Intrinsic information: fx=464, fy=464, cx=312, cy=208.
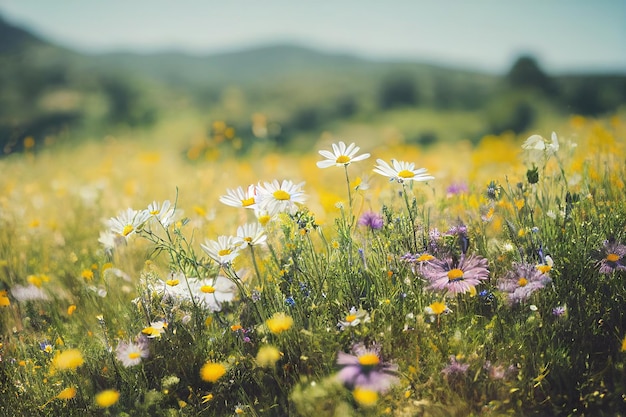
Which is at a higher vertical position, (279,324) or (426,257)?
(426,257)

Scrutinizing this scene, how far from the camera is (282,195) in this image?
1.94 meters

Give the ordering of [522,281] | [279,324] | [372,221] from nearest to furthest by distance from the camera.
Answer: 1. [279,324]
2. [522,281]
3. [372,221]

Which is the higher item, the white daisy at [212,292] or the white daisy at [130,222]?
the white daisy at [130,222]

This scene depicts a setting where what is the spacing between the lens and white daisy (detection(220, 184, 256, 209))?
1969 mm

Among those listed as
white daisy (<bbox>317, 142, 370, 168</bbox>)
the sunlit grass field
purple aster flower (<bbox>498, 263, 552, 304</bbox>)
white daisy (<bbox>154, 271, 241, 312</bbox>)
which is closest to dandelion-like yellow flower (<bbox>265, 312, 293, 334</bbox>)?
the sunlit grass field

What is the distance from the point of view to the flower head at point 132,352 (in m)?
1.80

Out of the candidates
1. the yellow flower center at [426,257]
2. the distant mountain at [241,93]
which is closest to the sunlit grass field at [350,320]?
the yellow flower center at [426,257]

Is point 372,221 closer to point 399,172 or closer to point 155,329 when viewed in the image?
point 399,172

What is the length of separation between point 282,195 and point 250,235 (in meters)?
0.24

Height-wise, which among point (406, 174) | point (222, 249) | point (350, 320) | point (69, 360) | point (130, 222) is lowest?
point (69, 360)

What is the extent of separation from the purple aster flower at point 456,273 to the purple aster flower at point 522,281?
88 mm

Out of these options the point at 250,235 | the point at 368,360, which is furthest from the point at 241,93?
the point at 368,360

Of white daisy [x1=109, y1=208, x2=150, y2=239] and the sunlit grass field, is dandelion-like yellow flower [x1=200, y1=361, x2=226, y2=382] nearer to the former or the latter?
the sunlit grass field

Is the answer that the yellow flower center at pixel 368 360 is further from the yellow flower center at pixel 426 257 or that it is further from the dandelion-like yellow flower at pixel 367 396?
the yellow flower center at pixel 426 257
